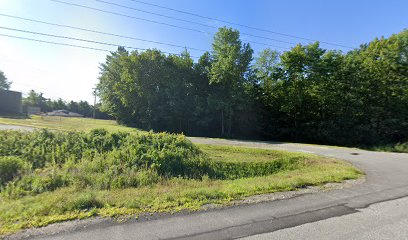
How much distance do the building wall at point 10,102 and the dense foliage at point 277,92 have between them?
41.5m

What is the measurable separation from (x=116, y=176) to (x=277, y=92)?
2456 centimetres

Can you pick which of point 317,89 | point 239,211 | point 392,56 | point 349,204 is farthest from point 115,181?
point 392,56

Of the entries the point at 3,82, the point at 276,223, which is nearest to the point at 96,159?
the point at 276,223

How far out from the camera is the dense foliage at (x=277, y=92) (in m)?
23.2

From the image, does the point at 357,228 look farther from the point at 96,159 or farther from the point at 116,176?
the point at 96,159

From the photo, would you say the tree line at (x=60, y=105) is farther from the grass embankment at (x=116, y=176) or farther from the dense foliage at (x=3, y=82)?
the grass embankment at (x=116, y=176)

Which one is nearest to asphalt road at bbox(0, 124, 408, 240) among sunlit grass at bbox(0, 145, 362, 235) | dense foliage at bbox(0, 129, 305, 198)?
sunlit grass at bbox(0, 145, 362, 235)

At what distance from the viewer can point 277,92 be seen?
90.9ft

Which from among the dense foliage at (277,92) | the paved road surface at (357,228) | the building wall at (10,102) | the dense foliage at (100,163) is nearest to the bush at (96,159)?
the dense foliage at (100,163)

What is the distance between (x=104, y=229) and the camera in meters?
3.62

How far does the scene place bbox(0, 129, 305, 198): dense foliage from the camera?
6.32m

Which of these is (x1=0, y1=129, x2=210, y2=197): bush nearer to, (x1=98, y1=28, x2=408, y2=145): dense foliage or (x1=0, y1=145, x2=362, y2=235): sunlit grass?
(x1=0, y1=145, x2=362, y2=235): sunlit grass

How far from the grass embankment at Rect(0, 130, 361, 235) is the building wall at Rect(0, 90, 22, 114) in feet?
188

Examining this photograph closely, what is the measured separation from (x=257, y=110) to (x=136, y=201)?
83.8 ft
